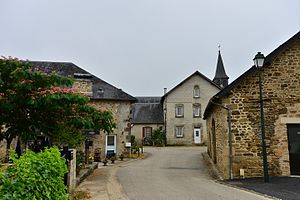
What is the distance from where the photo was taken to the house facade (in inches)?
1308

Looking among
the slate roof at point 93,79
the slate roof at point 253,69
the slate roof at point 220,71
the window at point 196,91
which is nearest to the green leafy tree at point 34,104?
the slate roof at point 253,69

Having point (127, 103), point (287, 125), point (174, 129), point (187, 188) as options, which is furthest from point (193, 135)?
point (187, 188)

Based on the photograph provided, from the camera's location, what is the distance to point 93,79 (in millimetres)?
23406

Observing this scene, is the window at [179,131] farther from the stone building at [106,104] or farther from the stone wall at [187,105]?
the stone building at [106,104]

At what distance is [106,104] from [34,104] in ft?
44.9

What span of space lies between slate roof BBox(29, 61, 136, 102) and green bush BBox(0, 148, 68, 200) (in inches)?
702

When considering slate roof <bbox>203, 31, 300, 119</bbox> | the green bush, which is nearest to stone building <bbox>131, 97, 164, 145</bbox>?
slate roof <bbox>203, 31, 300, 119</bbox>

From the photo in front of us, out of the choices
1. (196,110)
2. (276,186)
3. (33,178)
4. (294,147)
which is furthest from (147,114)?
(33,178)

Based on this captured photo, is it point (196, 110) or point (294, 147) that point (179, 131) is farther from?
point (294, 147)

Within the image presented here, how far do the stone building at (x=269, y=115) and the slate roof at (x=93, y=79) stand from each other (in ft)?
36.4

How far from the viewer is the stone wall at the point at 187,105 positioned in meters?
33.2

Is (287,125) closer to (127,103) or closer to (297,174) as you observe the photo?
(297,174)

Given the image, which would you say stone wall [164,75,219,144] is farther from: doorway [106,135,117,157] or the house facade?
doorway [106,135,117,157]

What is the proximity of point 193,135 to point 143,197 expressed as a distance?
1007 inches
